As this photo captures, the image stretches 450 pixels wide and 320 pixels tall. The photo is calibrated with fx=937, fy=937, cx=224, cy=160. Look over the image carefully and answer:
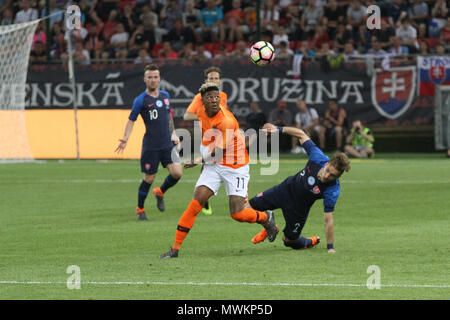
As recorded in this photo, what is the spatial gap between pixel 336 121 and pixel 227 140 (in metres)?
15.4

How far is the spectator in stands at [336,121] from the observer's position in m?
25.1

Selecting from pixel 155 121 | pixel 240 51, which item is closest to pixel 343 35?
pixel 240 51

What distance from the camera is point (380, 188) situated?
1725 centimetres

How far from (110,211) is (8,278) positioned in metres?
5.74

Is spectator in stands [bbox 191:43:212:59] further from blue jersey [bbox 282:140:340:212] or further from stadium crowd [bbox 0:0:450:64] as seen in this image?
blue jersey [bbox 282:140:340:212]

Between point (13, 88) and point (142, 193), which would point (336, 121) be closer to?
point (13, 88)

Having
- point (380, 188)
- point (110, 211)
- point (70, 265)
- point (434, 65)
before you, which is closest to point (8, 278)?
point (70, 265)

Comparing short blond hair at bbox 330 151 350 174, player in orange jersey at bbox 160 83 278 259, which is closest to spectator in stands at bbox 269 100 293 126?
player in orange jersey at bbox 160 83 278 259

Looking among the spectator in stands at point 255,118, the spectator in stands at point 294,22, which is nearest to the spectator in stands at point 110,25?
the spectator in stands at point 294,22

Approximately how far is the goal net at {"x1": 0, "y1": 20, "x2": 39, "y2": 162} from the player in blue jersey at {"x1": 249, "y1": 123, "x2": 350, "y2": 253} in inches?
548

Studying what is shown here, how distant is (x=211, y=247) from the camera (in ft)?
34.9

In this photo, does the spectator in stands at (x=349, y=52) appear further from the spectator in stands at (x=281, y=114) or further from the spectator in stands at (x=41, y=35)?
the spectator in stands at (x=41, y=35)

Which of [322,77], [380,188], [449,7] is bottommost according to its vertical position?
[380,188]
